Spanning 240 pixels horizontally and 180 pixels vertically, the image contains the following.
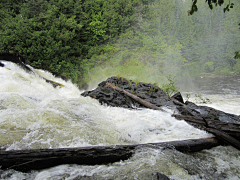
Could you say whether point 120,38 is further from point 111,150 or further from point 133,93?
point 111,150

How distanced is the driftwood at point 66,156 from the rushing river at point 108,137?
0.20 ft

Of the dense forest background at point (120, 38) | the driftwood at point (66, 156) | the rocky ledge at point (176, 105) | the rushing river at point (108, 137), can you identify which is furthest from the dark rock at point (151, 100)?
the dense forest background at point (120, 38)

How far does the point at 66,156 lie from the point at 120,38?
14572 millimetres

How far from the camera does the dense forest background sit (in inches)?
436

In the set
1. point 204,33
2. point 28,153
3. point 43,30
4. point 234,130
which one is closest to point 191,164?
point 234,130

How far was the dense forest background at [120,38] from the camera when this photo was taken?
11086 millimetres

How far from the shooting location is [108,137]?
9.34 feet

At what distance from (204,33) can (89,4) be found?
1608 cm

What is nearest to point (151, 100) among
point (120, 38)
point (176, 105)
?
point (176, 105)

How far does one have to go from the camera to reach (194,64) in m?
19.3

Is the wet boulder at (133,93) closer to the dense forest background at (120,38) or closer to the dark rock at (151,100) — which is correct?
the dark rock at (151,100)

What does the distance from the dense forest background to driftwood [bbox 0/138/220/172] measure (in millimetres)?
10287

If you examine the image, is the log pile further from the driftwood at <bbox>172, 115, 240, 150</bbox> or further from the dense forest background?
the dense forest background

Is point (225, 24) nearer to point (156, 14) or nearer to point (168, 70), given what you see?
point (156, 14)
